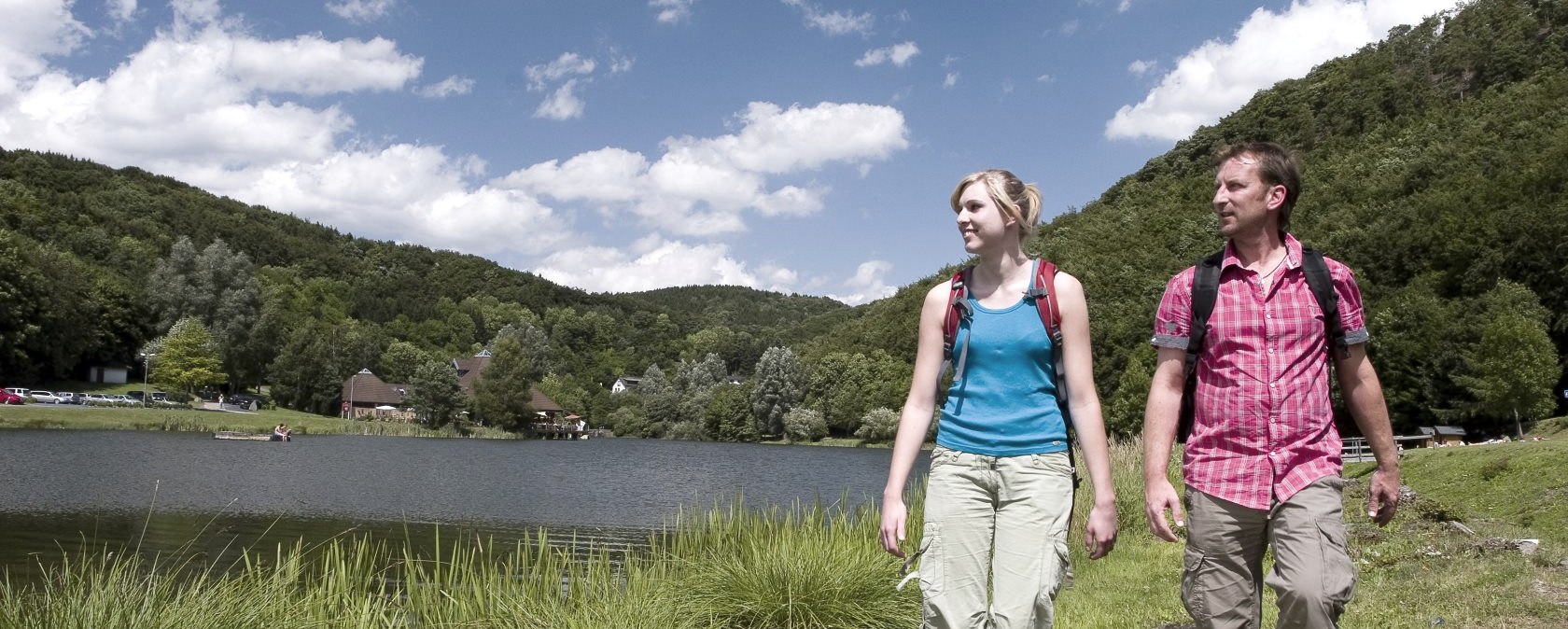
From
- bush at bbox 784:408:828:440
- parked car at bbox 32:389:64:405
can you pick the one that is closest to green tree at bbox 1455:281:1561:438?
bush at bbox 784:408:828:440

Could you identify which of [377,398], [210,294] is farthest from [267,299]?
[377,398]

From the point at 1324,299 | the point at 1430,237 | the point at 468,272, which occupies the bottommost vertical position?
the point at 1324,299

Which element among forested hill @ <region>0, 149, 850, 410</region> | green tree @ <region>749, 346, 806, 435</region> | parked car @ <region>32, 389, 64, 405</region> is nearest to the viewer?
parked car @ <region>32, 389, 64, 405</region>

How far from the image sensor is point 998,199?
3.11m

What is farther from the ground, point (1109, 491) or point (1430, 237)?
point (1430, 237)

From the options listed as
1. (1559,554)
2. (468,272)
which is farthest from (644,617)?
(468,272)

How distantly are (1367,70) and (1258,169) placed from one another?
360 feet

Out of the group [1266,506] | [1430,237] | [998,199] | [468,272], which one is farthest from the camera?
[468,272]

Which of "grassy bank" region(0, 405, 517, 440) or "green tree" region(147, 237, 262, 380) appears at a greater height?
"green tree" region(147, 237, 262, 380)

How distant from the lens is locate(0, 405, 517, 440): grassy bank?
4784 cm

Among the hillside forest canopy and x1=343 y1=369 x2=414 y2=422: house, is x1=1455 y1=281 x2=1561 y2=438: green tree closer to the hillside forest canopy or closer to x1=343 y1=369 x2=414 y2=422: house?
→ the hillside forest canopy

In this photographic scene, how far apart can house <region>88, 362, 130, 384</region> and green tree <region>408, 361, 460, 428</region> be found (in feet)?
73.1

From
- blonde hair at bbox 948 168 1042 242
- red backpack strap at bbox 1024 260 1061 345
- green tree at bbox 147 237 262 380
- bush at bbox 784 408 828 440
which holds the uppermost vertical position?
green tree at bbox 147 237 262 380

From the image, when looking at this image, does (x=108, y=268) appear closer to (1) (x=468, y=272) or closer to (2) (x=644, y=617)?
(1) (x=468, y=272)
